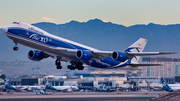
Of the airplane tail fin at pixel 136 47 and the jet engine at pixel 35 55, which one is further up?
the airplane tail fin at pixel 136 47

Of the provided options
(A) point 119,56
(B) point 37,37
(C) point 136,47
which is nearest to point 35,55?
(B) point 37,37

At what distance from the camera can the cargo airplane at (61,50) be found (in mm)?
42688

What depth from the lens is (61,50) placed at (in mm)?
45812

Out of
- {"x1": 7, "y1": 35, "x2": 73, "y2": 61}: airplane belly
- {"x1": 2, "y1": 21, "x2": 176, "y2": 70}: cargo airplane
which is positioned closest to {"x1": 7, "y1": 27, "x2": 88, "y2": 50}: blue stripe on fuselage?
{"x1": 2, "y1": 21, "x2": 176, "y2": 70}: cargo airplane

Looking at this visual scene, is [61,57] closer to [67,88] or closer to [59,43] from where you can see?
[59,43]

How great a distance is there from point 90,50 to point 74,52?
431cm

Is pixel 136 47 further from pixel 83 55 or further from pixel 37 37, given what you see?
pixel 37 37

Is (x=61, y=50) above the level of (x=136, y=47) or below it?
below

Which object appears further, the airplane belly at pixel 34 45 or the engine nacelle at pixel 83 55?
the engine nacelle at pixel 83 55

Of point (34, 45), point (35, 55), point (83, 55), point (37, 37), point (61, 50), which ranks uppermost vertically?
point (37, 37)

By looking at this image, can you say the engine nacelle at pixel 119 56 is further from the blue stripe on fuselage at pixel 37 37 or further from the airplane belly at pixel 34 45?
the airplane belly at pixel 34 45

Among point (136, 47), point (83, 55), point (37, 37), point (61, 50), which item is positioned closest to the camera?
point (37, 37)

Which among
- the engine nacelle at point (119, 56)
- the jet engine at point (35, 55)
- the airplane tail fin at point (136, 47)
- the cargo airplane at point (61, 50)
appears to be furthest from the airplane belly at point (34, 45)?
the airplane tail fin at point (136, 47)

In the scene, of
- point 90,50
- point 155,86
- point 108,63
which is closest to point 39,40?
point 90,50
